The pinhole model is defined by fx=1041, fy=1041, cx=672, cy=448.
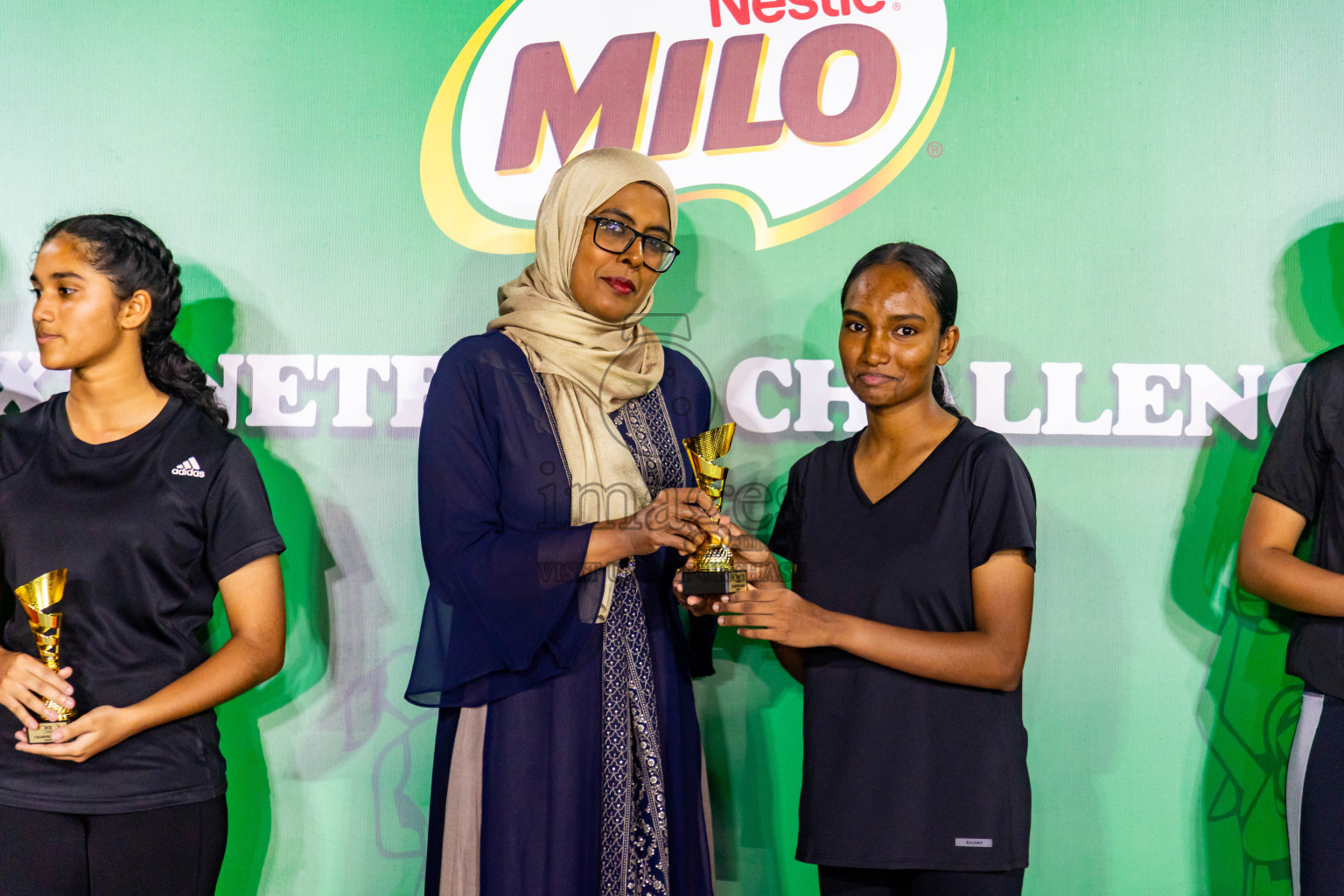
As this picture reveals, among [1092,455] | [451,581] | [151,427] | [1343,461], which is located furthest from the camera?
[1092,455]

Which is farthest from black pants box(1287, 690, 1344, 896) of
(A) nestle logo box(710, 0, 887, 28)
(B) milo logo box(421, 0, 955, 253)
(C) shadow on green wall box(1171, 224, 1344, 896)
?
(A) nestle logo box(710, 0, 887, 28)

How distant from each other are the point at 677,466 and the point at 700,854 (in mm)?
793

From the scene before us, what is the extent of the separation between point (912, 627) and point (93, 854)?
156cm

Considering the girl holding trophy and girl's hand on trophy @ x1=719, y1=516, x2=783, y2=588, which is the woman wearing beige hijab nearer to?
girl's hand on trophy @ x1=719, y1=516, x2=783, y2=588

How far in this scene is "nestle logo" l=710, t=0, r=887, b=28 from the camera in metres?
2.62

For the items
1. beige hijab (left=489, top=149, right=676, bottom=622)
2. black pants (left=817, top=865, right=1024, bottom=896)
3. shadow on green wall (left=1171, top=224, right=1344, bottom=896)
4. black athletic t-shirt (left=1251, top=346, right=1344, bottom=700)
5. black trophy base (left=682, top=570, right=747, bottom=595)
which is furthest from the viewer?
shadow on green wall (left=1171, top=224, right=1344, bottom=896)

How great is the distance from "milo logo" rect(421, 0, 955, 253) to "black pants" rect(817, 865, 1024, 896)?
1492mm

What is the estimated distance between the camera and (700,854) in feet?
6.94

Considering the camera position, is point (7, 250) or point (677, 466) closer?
point (677, 466)

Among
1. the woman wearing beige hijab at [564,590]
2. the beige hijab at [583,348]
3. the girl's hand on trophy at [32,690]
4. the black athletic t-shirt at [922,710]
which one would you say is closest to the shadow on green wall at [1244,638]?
the black athletic t-shirt at [922,710]

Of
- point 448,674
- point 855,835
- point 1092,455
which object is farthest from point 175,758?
point 1092,455

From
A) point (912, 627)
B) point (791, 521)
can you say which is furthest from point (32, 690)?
point (912, 627)

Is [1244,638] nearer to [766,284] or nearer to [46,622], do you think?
[766,284]

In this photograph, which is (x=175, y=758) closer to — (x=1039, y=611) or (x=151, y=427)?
(x=151, y=427)
